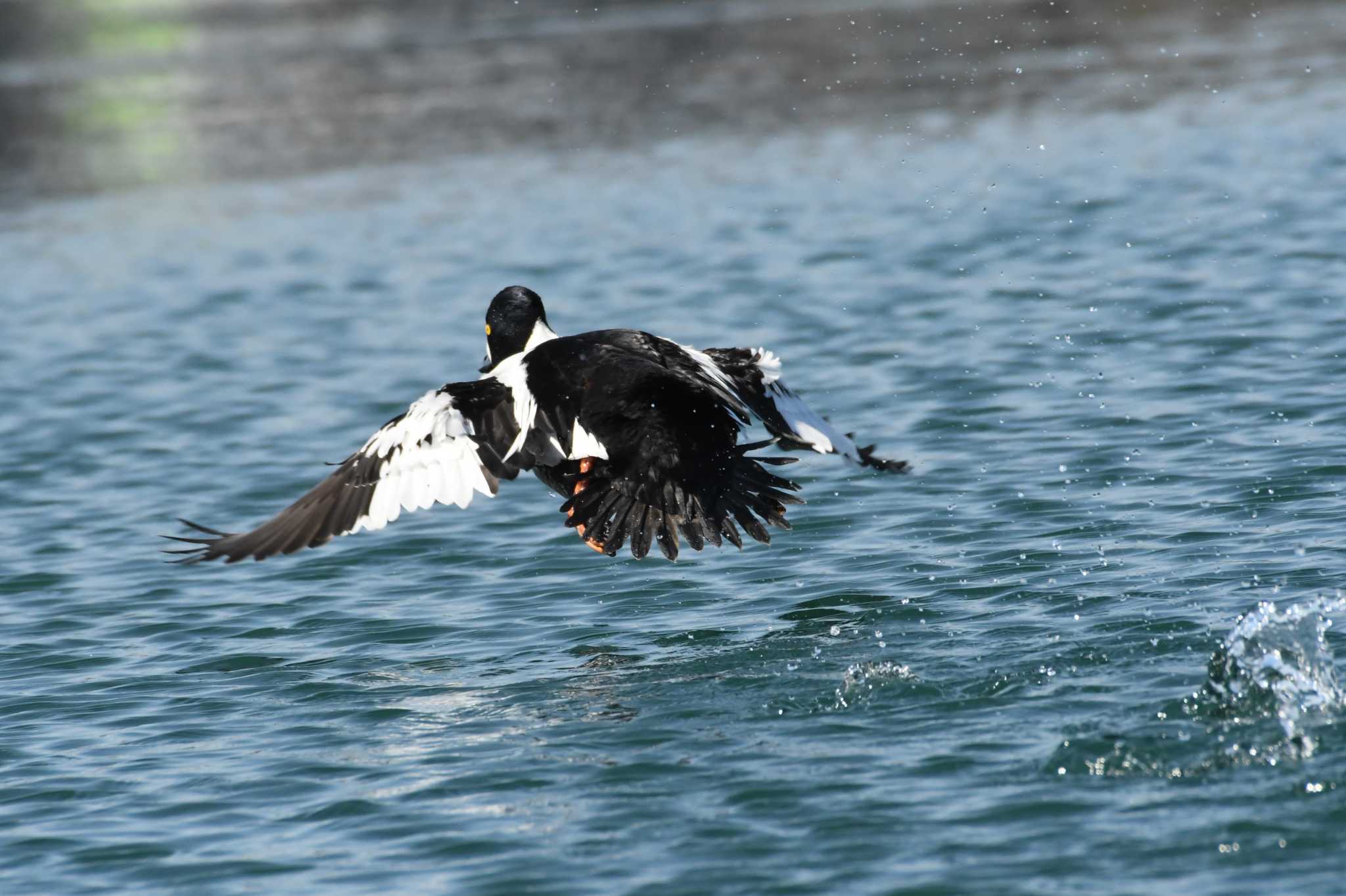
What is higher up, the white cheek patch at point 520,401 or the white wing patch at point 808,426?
the white cheek patch at point 520,401

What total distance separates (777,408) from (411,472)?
1.67 meters

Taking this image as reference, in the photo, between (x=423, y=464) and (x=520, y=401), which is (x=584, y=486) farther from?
(x=423, y=464)

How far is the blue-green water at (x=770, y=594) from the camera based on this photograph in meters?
5.36

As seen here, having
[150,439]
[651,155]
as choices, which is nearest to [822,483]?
[150,439]

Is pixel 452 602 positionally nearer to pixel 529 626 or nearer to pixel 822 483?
pixel 529 626

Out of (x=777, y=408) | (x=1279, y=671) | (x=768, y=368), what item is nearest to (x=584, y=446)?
(x=777, y=408)

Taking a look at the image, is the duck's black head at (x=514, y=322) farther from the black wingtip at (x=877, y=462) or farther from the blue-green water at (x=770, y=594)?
the black wingtip at (x=877, y=462)

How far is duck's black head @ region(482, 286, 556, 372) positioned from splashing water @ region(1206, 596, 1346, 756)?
3.90 meters

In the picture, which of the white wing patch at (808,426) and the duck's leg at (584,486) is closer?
the duck's leg at (584,486)

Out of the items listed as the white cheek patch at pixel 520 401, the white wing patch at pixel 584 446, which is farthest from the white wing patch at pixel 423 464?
the white wing patch at pixel 584 446

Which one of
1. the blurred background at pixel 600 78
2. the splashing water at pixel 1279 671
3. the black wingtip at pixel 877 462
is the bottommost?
the splashing water at pixel 1279 671

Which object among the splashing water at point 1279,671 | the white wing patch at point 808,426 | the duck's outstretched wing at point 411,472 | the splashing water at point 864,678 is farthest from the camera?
the white wing patch at point 808,426

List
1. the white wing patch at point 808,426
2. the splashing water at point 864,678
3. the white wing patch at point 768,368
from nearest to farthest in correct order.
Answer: the splashing water at point 864,678, the white wing patch at point 808,426, the white wing patch at point 768,368

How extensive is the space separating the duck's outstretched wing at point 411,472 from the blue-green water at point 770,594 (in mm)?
667
